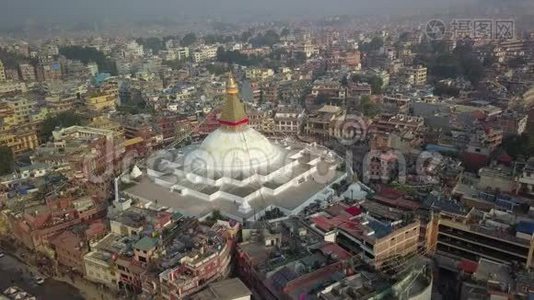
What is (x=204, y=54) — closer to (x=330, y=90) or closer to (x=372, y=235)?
(x=330, y=90)

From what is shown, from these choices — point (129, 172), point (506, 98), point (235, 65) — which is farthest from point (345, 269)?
point (235, 65)

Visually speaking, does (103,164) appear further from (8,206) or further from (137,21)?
(137,21)

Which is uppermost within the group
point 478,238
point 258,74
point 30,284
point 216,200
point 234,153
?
point 258,74

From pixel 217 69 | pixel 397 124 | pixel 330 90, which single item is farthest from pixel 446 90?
pixel 217 69

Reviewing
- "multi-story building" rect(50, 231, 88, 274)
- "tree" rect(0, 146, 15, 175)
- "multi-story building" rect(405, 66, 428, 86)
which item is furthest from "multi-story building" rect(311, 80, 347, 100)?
"multi-story building" rect(50, 231, 88, 274)

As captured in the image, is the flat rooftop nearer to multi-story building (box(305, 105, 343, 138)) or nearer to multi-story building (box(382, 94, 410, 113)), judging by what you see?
multi-story building (box(305, 105, 343, 138))
